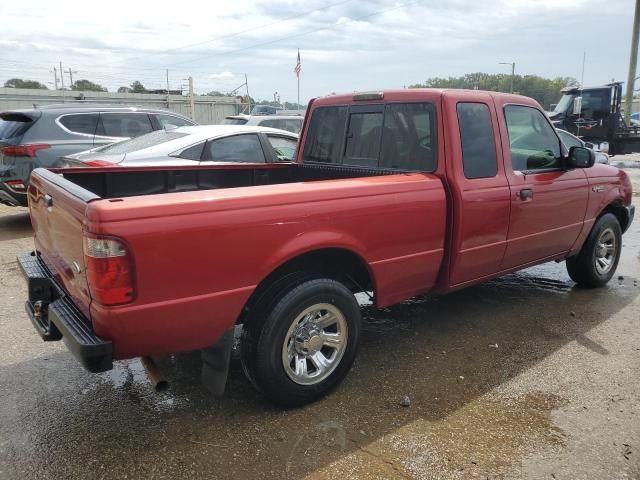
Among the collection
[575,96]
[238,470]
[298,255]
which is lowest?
[238,470]

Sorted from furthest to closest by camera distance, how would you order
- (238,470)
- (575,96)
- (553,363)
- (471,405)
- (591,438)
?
(575,96) < (553,363) < (471,405) < (591,438) < (238,470)

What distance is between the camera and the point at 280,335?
3.05 m

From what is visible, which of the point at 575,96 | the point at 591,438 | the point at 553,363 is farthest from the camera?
the point at 575,96

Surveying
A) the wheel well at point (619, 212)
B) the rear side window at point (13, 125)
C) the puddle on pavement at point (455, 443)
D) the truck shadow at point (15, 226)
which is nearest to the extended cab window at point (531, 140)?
the wheel well at point (619, 212)

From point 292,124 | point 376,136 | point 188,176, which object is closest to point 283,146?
point 188,176

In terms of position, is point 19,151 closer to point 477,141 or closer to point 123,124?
point 123,124

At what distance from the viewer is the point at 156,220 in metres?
2.49

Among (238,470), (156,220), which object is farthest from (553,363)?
(156,220)

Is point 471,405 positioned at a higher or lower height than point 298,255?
lower

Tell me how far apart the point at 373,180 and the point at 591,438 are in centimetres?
198

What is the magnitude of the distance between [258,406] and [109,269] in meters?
1.39

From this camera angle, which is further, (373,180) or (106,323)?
(373,180)

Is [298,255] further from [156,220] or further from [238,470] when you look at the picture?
[238,470]

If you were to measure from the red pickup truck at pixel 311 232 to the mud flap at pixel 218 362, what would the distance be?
0.4 inches
